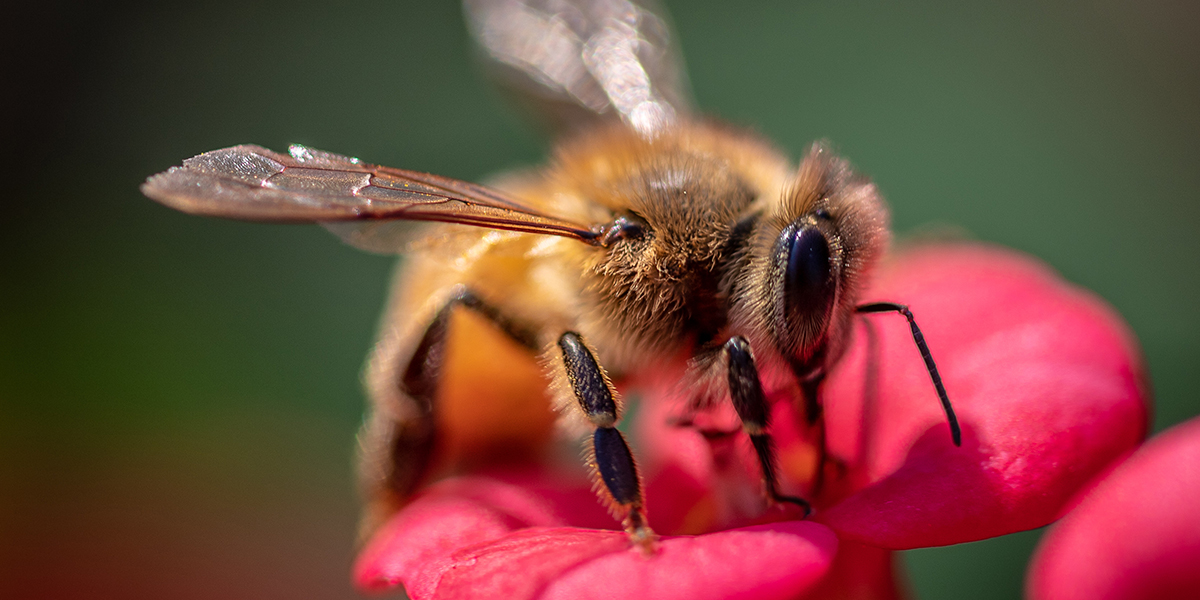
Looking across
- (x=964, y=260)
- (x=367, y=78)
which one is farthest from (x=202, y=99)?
(x=964, y=260)

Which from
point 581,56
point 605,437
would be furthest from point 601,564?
point 581,56

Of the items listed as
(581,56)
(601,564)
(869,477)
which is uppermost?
(581,56)

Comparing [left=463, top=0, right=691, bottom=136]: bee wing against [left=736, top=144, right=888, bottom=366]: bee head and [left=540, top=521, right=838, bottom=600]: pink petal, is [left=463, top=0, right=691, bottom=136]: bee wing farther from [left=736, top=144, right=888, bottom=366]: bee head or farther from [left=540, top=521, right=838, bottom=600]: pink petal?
[left=540, top=521, right=838, bottom=600]: pink petal

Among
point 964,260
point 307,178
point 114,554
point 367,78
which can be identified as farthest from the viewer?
point 367,78

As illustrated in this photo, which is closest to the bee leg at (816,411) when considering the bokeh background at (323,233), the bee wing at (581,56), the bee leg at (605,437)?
the bee leg at (605,437)

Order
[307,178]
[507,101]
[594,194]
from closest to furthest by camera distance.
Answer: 1. [307,178]
2. [594,194]
3. [507,101]

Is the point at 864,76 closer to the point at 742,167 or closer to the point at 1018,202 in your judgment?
the point at 1018,202

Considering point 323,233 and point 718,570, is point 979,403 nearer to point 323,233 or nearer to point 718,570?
point 718,570
